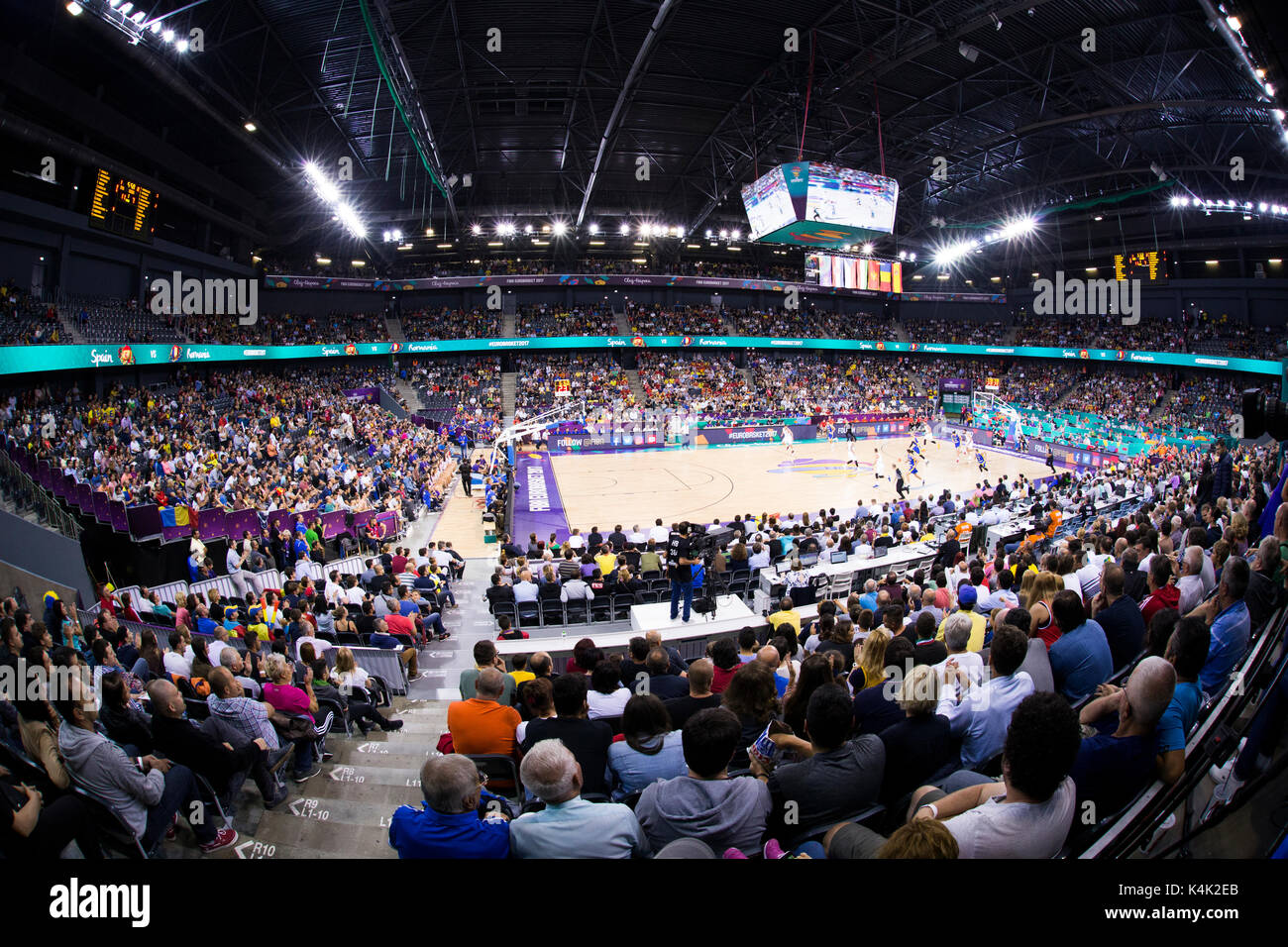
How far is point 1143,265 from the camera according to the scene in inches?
1639

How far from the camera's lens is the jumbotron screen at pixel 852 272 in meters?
40.1

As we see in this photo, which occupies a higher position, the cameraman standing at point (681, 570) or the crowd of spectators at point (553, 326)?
the crowd of spectators at point (553, 326)

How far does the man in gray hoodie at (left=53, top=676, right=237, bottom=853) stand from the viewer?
13.2ft

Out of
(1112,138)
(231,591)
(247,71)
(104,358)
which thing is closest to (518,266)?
(247,71)

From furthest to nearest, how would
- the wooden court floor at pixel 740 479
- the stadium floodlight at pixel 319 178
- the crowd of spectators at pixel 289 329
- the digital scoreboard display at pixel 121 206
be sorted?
the crowd of spectators at pixel 289 329
the wooden court floor at pixel 740 479
the digital scoreboard display at pixel 121 206
the stadium floodlight at pixel 319 178

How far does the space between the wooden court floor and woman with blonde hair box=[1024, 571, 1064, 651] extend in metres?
15.0

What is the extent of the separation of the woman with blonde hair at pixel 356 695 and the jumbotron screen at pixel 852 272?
38.1 m

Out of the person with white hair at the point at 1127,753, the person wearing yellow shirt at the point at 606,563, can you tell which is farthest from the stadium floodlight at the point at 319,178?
the person with white hair at the point at 1127,753

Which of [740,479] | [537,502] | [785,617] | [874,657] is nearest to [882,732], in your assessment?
[874,657]

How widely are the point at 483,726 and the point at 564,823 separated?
1.76m

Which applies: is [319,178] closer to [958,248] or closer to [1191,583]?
[1191,583]

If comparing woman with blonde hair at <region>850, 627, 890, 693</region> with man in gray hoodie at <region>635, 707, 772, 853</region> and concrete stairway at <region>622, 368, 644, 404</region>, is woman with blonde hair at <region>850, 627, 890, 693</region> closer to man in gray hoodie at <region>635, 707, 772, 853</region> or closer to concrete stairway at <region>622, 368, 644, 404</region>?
man in gray hoodie at <region>635, 707, 772, 853</region>

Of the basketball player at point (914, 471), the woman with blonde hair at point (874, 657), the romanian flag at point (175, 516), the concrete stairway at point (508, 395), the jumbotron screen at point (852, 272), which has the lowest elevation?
the woman with blonde hair at point (874, 657)

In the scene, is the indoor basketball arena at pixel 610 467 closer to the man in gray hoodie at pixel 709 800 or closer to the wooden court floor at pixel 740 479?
the man in gray hoodie at pixel 709 800
